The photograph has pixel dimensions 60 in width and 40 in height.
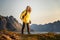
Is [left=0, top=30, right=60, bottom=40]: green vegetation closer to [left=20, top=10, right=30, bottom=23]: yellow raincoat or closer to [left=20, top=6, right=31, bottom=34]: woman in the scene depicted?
[left=20, top=6, right=31, bottom=34]: woman

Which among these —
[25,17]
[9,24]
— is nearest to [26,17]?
[25,17]

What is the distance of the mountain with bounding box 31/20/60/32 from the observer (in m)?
3.03

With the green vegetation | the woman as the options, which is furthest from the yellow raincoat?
the green vegetation

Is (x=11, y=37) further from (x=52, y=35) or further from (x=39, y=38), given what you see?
(x=52, y=35)

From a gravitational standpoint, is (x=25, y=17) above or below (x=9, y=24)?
above

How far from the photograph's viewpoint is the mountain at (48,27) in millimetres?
3031

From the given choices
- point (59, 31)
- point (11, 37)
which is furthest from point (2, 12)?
point (59, 31)

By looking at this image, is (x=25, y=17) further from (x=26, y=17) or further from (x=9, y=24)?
(x=9, y=24)

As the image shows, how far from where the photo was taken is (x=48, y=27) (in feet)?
10.0

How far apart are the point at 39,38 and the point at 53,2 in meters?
0.62

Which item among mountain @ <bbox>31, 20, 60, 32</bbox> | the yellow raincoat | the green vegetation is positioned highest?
the yellow raincoat

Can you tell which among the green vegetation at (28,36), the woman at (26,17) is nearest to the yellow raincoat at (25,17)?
the woman at (26,17)

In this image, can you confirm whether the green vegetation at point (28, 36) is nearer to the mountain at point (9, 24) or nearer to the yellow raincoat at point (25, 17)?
the mountain at point (9, 24)

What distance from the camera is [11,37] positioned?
294cm
